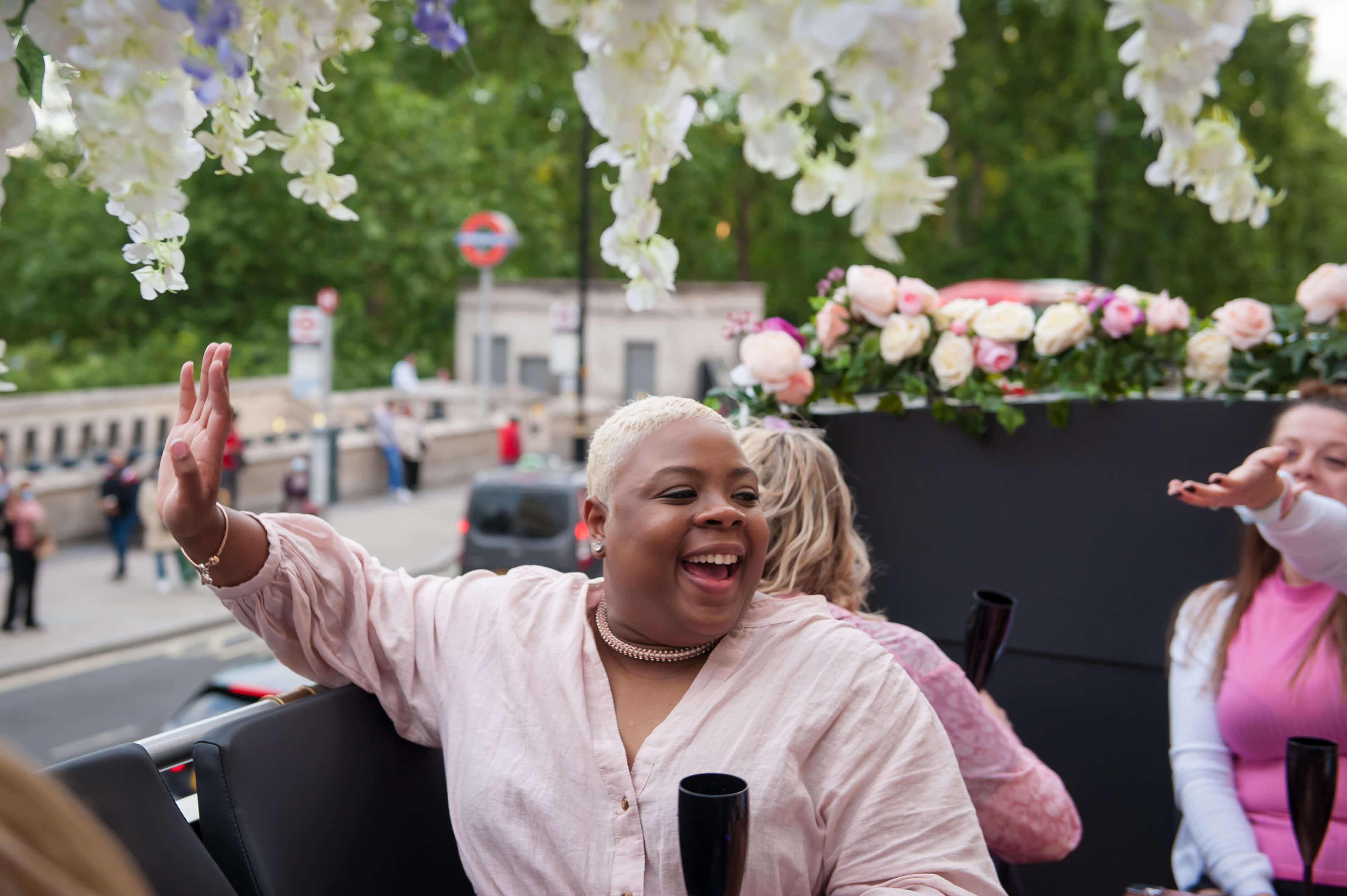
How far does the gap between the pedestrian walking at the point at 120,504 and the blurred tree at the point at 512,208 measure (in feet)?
40.1

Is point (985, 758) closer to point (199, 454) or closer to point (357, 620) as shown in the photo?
point (357, 620)

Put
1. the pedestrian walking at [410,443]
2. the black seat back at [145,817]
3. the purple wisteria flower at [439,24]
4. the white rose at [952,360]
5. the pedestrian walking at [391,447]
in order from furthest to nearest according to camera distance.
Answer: the pedestrian walking at [410,443]
the pedestrian walking at [391,447]
the white rose at [952,360]
the black seat back at [145,817]
the purple wisteria flower at [439,24]

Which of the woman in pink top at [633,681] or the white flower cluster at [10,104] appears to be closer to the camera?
the white flower cluster at [10,104]

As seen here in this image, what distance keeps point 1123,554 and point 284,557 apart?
269 centimetres

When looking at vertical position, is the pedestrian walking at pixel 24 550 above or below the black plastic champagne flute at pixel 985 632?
below

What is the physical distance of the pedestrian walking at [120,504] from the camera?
43.8 ft

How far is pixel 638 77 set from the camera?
1.13m

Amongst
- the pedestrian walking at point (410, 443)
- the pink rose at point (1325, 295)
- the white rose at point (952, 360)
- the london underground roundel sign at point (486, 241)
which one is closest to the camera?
the pink rose at point (1325, 295)

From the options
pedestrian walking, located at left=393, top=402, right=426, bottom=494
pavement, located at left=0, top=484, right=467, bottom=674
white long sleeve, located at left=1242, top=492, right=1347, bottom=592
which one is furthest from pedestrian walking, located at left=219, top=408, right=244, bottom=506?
white long sleeve, located at left=1242, top=492, right=1347, bottom=592

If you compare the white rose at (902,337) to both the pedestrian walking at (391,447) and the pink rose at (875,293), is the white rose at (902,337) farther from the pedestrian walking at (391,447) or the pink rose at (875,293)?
the pedestrian walking at (391,447)

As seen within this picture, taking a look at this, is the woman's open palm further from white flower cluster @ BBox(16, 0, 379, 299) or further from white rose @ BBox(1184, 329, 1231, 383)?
white rose @ BBox(1184, 329, 1231, 383)

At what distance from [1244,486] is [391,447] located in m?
19.0

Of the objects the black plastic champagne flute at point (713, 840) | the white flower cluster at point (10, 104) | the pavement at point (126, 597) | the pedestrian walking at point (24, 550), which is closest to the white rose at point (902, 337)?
the black plastic champagne flute at point (713, 840)

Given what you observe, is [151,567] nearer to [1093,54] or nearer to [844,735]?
[844,735]
